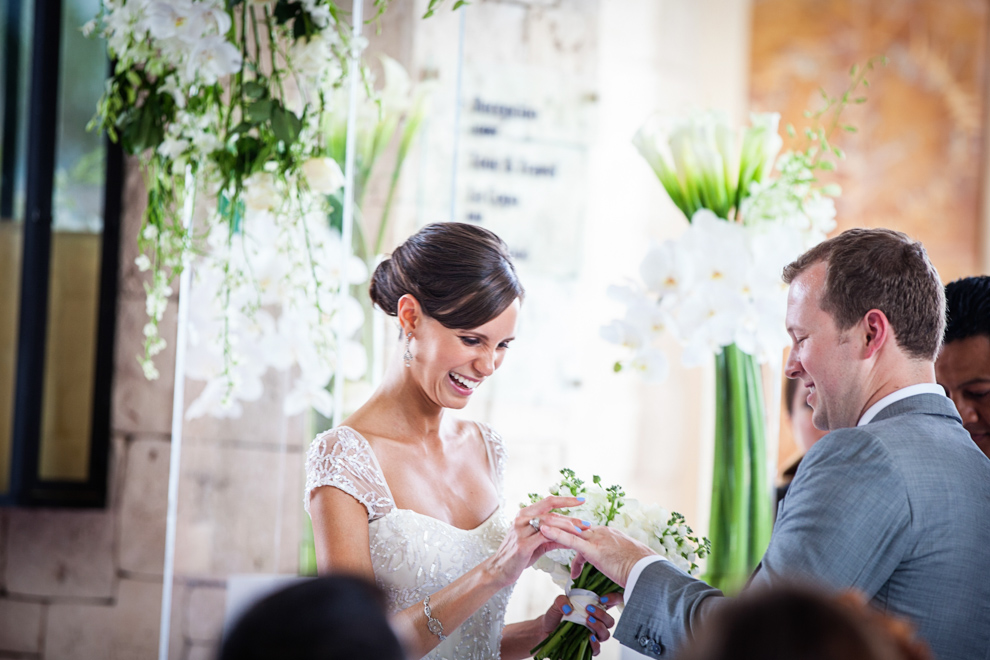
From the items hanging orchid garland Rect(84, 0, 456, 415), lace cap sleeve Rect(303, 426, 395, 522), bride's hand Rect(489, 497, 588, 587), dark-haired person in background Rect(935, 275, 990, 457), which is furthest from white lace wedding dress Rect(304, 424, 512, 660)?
dark-haired person in background Rect(935, 275, 990, 457)

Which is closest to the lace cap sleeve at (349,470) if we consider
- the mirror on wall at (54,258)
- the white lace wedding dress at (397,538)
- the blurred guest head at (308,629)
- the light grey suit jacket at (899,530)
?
the white lace wedding dress at (397,538)

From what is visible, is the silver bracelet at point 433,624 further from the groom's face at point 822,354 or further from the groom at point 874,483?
the groom's face at point 822,354

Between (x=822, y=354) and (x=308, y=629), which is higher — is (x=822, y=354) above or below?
above

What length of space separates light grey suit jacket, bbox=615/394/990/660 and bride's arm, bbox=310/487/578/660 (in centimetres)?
40

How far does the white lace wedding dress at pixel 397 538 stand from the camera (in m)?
1.79

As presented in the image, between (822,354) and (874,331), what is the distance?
91 millimetres

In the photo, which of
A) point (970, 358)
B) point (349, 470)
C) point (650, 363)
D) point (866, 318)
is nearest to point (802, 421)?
point (650, 363)

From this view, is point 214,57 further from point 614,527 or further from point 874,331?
point 874,331

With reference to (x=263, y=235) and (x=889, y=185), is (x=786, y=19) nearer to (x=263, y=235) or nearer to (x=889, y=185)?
(x=889, y=185)

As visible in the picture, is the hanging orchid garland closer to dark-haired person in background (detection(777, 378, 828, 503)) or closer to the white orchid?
the white orchid

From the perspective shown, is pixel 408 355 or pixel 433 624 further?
pixel 408 355

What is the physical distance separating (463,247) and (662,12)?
6.48 ft

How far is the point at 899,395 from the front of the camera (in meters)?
1.44

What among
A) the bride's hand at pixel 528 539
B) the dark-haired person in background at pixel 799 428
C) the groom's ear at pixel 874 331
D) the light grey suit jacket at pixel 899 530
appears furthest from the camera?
the dark-haired person in background at pixel 799 428
